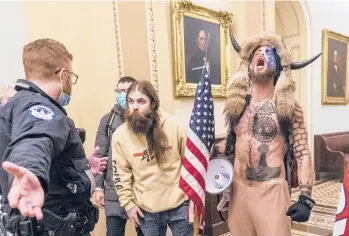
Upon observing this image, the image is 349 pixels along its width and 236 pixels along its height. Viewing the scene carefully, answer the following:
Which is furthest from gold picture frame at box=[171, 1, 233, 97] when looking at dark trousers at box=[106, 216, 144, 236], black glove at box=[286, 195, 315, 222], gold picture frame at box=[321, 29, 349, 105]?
gold picture frame at box=[321, 29, 349, 105]

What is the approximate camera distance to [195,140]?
190 cm

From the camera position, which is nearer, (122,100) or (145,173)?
(145,173)

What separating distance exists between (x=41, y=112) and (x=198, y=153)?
980mm

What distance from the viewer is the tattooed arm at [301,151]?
5.67 feet

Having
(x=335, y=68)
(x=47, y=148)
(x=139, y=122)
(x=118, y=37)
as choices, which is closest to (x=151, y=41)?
(x=118, y=37)

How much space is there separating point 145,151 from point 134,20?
6.76 feet

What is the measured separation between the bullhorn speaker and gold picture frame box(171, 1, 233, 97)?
7.43ft

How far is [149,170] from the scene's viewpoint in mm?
2082

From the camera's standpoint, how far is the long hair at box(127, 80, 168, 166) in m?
2.09

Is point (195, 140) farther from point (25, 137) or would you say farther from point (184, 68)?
point (184, 68)

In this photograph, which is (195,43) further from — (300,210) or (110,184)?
(300,210)

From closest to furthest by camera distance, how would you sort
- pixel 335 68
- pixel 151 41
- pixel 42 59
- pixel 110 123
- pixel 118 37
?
pixel 42 59 → pixel 110 123 → pixel 118 37 → pixel 151 41 → pixel 335 68

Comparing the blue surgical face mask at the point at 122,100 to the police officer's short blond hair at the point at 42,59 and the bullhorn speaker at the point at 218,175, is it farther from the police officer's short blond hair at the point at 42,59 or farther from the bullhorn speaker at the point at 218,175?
the police officer's short blond hair at the point at 42,59

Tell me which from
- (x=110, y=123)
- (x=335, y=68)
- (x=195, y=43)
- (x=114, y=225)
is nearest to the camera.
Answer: (x=114, y=225)
